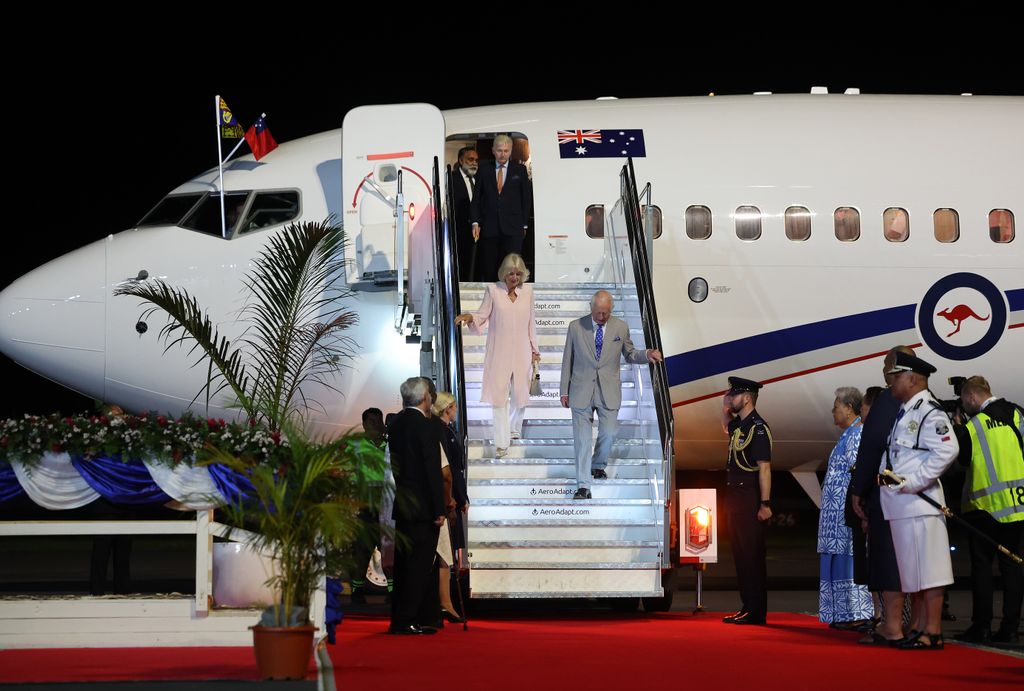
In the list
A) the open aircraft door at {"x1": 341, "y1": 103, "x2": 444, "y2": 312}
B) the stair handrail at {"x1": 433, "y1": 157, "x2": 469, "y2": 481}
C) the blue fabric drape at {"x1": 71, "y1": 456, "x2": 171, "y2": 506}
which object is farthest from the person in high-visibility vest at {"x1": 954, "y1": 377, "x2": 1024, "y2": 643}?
the blue fabric drape at {"x1": 71, "y1": 456, "x2": 171, "y2": 506}

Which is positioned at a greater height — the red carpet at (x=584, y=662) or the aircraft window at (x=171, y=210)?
the aircraft window at (x=171, y=210)

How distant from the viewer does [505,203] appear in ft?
42.6

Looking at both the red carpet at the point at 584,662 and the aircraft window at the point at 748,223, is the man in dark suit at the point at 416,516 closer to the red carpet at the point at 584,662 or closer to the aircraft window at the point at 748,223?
the red carpet at the point at 584,662

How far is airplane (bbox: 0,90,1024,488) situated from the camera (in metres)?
13.1

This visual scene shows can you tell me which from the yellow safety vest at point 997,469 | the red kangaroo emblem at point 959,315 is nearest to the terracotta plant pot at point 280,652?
the yellow safety vest at point 997,469

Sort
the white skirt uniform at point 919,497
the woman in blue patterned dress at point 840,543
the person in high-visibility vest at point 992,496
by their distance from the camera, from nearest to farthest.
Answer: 1. the white skirt uniform at point 919,497
2. the person in high-visibility vest at point 992,496
3. the woman in blue patterned dress at point 840,543

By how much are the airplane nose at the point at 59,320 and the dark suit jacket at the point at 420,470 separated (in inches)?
195

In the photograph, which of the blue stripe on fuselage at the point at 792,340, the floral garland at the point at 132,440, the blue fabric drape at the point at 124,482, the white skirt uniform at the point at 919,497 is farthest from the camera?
the blue stripe on fuselage at the point at 792,340

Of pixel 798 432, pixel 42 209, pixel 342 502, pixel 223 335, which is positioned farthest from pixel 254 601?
pixel 42 209

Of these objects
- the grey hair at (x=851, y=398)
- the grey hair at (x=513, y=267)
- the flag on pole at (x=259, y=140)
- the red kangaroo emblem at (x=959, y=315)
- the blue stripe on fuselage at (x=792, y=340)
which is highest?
the flag on pole at (x=259, y=140)

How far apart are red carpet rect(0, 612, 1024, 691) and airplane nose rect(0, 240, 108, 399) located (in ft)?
16.3

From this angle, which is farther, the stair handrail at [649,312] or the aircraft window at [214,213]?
the aircraft window at [214,213]

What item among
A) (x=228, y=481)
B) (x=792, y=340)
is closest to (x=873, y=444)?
(x=228, y=481)

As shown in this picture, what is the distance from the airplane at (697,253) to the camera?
43.1 feet
